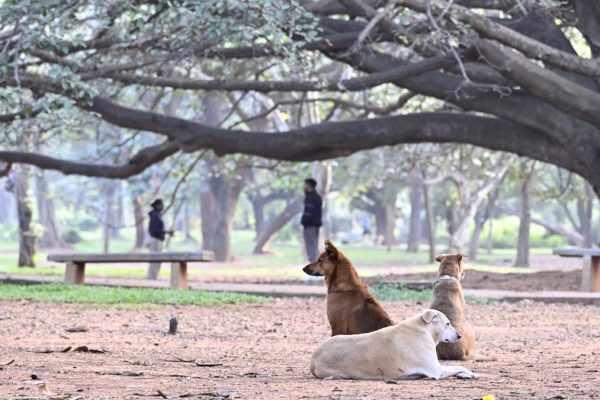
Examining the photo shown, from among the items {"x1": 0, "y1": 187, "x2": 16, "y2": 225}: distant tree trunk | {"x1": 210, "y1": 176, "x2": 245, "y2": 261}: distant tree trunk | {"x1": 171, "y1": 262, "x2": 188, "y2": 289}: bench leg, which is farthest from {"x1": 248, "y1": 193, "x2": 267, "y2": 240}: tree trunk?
{"x1": 171, "y1": 262, "x2": 188, "y2": 289}: bench leg

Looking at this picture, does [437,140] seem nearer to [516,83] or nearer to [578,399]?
[516,83]

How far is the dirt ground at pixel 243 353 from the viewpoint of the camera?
8.20 meters

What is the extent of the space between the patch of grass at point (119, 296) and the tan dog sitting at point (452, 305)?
7695 millimetres

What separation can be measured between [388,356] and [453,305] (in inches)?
65.0

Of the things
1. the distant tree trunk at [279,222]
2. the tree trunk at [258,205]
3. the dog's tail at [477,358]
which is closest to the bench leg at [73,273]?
the dog's tail at [477,358]

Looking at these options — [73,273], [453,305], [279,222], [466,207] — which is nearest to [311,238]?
[73,273]

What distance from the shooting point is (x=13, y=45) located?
707 inches

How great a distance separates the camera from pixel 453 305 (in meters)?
10.5

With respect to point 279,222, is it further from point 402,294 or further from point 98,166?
point 402,294

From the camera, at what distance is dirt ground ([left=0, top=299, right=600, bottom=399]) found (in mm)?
8195

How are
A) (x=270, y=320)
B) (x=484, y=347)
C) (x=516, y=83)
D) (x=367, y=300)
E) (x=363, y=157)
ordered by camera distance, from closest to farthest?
(x=367, y=300), (x=484, y=347), (x=270, y=320), (x=516, y=83), (x=363, y=157)

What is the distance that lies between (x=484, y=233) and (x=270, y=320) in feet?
A: 180

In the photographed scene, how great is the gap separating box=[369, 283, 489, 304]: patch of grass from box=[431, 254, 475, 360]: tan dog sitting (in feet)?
26.1

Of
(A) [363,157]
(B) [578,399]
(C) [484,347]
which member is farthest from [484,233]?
(B) [578,399]
